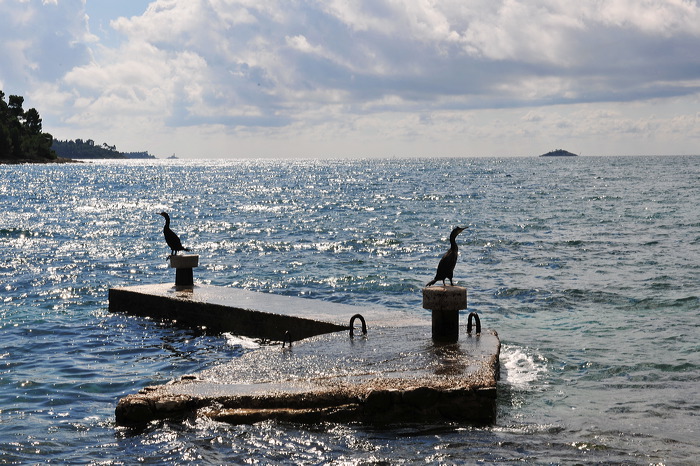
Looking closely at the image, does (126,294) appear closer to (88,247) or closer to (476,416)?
(476,416)

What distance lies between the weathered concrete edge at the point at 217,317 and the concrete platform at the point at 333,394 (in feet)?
10.0

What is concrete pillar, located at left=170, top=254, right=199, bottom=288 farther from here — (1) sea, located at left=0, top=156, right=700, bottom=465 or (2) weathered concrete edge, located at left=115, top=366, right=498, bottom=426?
(2) weathered concrete edge, located at left=115, top=366, right=498, bottom=426

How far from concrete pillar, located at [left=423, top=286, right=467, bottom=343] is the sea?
3.99ft

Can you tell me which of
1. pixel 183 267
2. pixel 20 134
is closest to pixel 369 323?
pixel 183 267

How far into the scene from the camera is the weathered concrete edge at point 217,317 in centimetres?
1477

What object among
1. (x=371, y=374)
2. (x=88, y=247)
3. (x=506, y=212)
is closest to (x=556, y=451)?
(x=371, y=374)

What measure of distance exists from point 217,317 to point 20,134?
543 feet

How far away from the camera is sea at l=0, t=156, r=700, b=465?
938 cm

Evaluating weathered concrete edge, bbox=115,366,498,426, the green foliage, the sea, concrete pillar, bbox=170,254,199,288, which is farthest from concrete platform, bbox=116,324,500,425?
the green foliage

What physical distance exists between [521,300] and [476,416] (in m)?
11.6

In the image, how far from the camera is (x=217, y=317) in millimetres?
16328

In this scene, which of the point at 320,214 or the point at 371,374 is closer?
the point at 371,374

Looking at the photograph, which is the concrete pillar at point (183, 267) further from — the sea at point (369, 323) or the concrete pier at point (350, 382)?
the concrete pier at point (350, 382)

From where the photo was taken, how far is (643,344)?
16.0 metres
